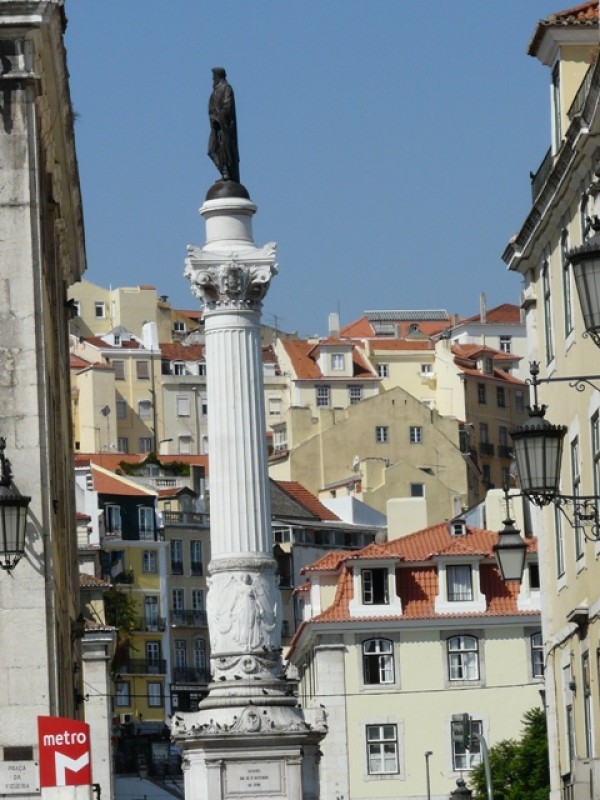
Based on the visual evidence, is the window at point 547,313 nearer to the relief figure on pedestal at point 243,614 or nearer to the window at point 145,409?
the relief figure on pedestal at point 243,614

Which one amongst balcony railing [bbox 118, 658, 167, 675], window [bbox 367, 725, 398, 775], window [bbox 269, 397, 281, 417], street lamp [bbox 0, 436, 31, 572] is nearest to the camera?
street lamp [bbox 0, 436, 31, 572]

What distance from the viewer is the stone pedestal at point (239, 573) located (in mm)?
45656

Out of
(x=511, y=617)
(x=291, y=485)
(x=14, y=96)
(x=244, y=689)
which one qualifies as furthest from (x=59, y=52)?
(x=291, y=485)

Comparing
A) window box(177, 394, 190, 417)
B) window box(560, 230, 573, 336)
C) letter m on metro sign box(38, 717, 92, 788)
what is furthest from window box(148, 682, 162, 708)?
letter m on metro sign box(38, 717, 92, 788)

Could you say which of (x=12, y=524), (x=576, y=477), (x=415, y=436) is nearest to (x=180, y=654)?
(x=415, y=436)

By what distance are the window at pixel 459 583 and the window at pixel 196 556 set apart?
5492 cm

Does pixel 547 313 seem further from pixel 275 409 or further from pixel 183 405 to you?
pixel 183 405

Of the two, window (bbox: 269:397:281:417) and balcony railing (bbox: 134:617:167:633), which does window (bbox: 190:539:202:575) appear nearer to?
balcony railing (bbox: 134:617:167:633)

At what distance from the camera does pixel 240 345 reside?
49000 mm

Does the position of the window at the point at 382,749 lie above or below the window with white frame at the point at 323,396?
below

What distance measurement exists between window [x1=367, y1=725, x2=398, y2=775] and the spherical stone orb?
29.0 metres

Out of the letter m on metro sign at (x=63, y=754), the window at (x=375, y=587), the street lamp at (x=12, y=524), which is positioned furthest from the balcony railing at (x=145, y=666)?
the letter m on metro sign at (x=63, y=754)

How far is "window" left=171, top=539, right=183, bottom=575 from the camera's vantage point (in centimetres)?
13275

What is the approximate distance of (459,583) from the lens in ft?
259
